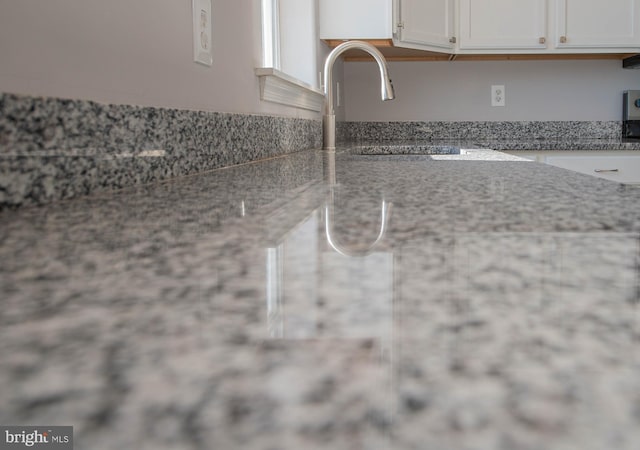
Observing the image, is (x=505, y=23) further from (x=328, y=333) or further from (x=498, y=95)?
(x=328, y=333)

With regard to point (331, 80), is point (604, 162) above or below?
below

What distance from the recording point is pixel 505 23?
2.89m

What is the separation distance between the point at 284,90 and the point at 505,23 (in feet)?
5.24

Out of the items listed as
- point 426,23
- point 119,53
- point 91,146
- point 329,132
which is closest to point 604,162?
point 426,23

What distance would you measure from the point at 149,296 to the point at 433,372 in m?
→ 0.14

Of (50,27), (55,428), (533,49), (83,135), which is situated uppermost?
(533,49)

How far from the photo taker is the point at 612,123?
3232mm

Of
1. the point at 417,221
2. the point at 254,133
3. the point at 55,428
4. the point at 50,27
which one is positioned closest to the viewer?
the point at 55,428

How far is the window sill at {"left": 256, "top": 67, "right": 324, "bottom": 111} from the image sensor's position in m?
1.56

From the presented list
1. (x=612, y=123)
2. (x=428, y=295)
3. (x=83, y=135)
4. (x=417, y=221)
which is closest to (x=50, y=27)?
(x=83, y=135)

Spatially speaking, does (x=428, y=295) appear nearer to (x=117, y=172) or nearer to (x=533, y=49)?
(x=117, y=172)

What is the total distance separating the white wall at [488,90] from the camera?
324 centimetres

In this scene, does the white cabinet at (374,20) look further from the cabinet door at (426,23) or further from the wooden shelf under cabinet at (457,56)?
the wooden shelf under cabinet at (457,56)

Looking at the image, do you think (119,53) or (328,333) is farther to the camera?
(119,53)
